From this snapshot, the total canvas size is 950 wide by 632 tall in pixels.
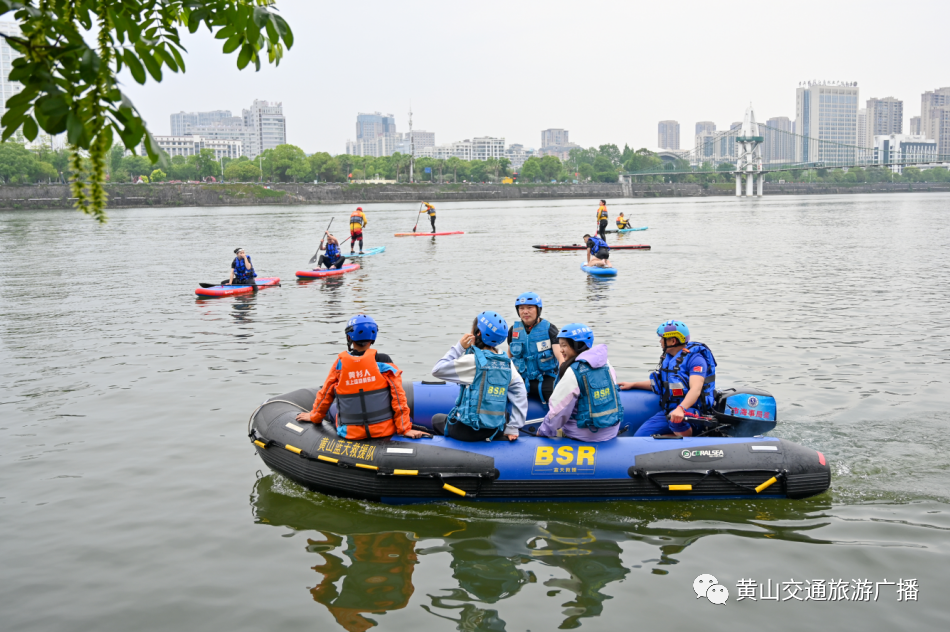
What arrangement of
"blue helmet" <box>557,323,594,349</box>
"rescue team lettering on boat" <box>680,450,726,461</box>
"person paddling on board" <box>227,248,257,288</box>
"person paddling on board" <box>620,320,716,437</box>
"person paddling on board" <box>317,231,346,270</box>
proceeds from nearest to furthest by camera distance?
"blue helmet" <box>557,323,594,349</box> → "rescue team lettering on boat" <box>680,450,726,461</box> → "person paddling on board" <box>620,320,716,437</box> → "person paddling on board" <box>227,248,257,288</box> → "person paddling on board" <box>317,231,346,270</box>

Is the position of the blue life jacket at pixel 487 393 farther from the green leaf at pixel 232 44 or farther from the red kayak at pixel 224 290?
the red kayak at pixel 224 290

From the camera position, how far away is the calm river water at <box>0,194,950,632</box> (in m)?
5.30

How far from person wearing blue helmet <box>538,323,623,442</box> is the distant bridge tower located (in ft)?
429

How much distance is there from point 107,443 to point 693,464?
6.24 m

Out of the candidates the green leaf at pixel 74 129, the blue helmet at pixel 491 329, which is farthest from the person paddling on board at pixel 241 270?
the green leaf at pixel 74 129

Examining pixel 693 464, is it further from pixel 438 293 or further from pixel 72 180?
pixel 438 293

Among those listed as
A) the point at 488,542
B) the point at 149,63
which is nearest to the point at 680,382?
the point at 488,542

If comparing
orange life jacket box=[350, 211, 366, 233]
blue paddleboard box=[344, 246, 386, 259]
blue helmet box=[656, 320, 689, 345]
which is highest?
orange life jacket box=[350, 211, 366, 233]

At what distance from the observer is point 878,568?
561 centimetres

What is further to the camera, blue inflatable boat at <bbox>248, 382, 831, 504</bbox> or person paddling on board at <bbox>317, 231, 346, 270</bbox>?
person paddling on board at <bbox>317, 231, 346, 270</bbox>

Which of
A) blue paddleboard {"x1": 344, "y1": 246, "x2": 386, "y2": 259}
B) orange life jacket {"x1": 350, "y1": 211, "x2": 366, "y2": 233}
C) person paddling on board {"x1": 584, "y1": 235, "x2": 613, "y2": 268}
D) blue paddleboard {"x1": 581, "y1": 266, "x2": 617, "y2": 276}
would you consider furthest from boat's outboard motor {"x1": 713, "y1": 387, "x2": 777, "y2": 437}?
orange life jacket {"x1": 350, "y1": 211, "x2": 366, "y2": 233}

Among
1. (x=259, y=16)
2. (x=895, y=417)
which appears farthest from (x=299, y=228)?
(x=259, y=16)

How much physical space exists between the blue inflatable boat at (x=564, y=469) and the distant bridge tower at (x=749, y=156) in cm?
13045

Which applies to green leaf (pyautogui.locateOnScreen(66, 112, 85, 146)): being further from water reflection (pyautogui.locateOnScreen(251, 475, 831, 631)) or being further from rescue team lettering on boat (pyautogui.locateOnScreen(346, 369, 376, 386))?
rescue team lettering on boat (pyautogui.locateOnScreen(346, 369, 376, 386))
